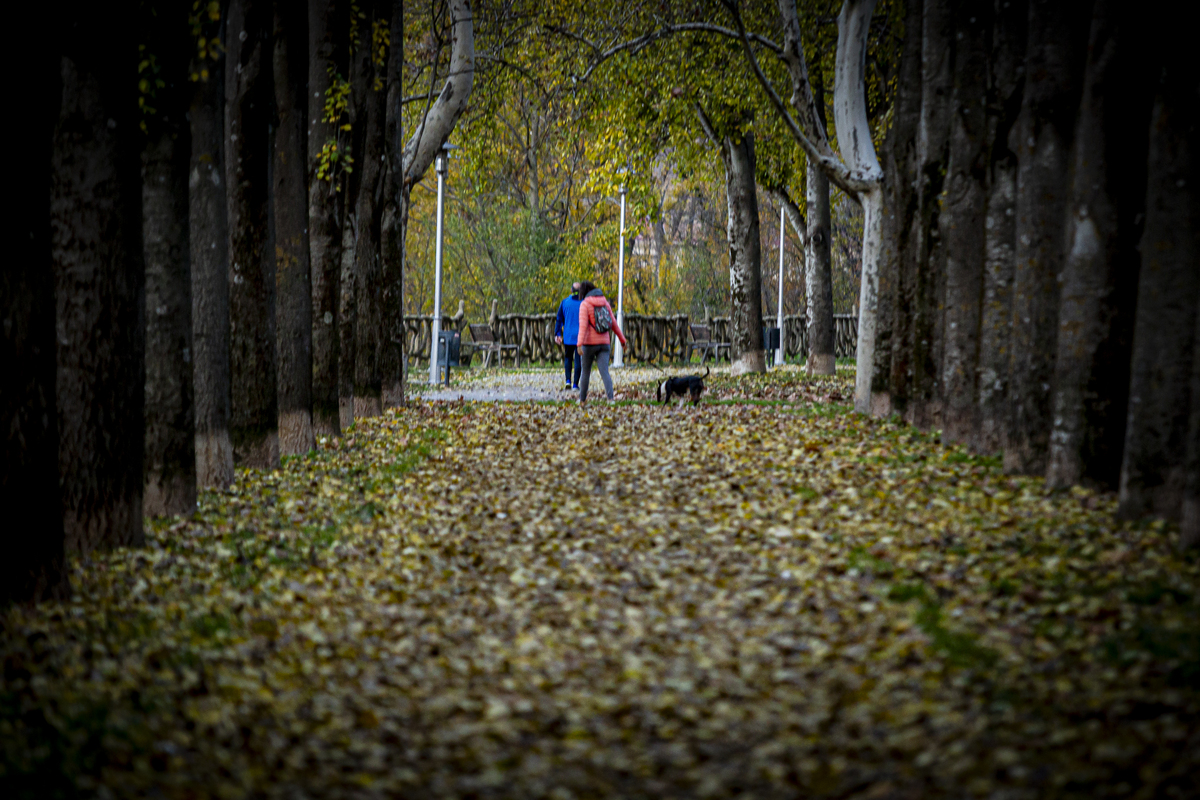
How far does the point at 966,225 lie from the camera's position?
33.9ft

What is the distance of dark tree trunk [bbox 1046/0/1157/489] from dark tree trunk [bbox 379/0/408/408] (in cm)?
1064

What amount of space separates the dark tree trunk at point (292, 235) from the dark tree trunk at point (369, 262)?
241 cm

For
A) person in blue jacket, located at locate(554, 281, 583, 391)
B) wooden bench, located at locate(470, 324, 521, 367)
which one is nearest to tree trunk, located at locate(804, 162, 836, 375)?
person in blue jacket, located at locate(554, 281, 583, 391)

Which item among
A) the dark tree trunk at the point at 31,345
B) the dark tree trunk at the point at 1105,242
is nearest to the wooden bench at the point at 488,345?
the dark tree trunk at the point at 1105,242

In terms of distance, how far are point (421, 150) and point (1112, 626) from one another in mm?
14227

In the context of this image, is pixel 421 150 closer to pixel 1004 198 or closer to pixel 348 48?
pixel 348 48

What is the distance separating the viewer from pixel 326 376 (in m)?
13.0

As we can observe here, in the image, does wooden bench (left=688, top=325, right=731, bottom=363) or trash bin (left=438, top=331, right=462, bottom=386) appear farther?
wooden bench (left=688, top=325, right=731, bottom=363)

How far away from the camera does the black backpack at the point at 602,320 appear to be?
57.6 feet

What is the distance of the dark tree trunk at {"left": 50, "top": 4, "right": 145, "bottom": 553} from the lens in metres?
6.69

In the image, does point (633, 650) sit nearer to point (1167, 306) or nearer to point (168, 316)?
point (1167, 306)

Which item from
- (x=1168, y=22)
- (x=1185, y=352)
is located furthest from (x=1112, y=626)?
(x=1168, y=22)

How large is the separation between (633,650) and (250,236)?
6510 millimetres

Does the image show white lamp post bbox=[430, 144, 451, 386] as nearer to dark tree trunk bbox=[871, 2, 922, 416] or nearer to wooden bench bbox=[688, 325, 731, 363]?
dark tree trunk bbox=[871, 2, 922, 416]
